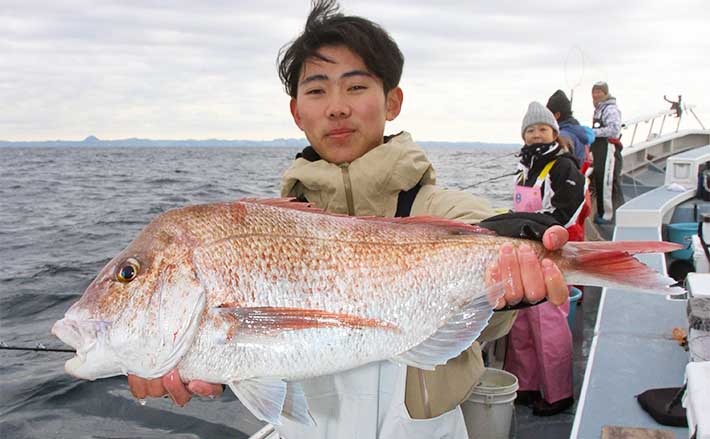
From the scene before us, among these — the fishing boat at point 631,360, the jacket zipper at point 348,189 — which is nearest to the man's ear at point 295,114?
the jacket zipper at point 348,189

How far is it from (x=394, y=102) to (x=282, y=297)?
1.25 m

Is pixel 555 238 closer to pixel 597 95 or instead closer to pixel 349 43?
pixel 349 43

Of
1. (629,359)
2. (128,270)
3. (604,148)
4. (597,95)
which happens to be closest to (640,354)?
(629,359)

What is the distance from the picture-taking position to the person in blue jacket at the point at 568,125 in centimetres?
786

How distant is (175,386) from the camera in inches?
77.8

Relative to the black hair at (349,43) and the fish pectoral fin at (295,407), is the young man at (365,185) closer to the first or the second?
the black hair at (349,43)

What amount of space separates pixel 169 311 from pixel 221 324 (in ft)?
0.56

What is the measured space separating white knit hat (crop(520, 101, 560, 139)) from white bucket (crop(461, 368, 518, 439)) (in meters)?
2.80

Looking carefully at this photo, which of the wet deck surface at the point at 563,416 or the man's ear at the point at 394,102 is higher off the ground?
the man's ear at the point at 394,102

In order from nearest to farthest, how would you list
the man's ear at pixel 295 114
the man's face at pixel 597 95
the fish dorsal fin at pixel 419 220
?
the fish dorsal fin at pixel 419 220, the man's ear at pixel 295 114, the man's face at pixel 597 95

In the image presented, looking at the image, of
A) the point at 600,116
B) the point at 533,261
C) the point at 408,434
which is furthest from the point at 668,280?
the point at 600,116

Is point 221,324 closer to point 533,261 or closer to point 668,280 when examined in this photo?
point 533,261

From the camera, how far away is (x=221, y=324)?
190 centimetres

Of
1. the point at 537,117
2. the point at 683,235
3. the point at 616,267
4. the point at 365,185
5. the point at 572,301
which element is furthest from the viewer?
the point at 683,235
